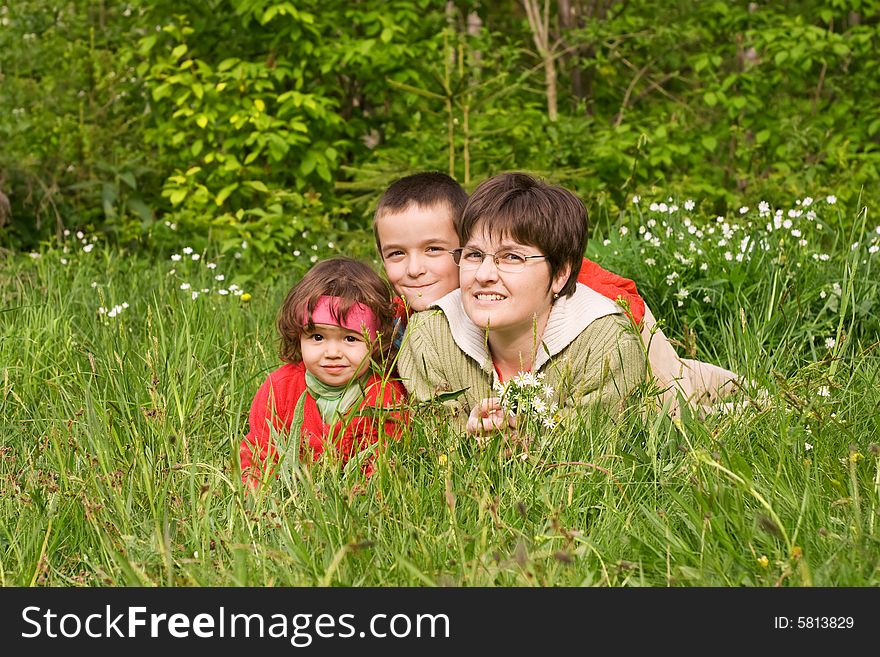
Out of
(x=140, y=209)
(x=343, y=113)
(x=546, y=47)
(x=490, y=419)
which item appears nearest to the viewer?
(x=490, y=419)

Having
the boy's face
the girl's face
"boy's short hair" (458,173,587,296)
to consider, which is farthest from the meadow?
the boy's face

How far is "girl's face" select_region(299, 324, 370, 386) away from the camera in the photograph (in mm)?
3211

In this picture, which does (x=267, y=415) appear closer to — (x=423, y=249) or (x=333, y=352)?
(x=333, y=352)

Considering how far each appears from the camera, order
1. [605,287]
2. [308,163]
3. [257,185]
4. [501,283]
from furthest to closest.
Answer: [308,163]
[257,185]
[605,287]
[501,283]

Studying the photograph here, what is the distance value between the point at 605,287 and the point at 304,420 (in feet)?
3.61

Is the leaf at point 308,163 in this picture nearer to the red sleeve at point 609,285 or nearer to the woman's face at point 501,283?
the red sleeve at point 609,285

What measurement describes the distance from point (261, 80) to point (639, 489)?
5064 millimetres

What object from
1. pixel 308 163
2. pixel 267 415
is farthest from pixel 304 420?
pixel 308 163

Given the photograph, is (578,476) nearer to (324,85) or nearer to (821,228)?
(821,228)

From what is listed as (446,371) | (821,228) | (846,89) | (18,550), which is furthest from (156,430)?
(846,89)

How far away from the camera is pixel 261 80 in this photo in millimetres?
6938

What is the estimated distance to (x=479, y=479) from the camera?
249 centimetres

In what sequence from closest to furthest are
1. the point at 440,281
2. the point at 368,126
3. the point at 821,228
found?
1. the point at 440,281
2. the point at 821,228
3. the point at 368,126

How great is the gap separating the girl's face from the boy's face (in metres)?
0.42
